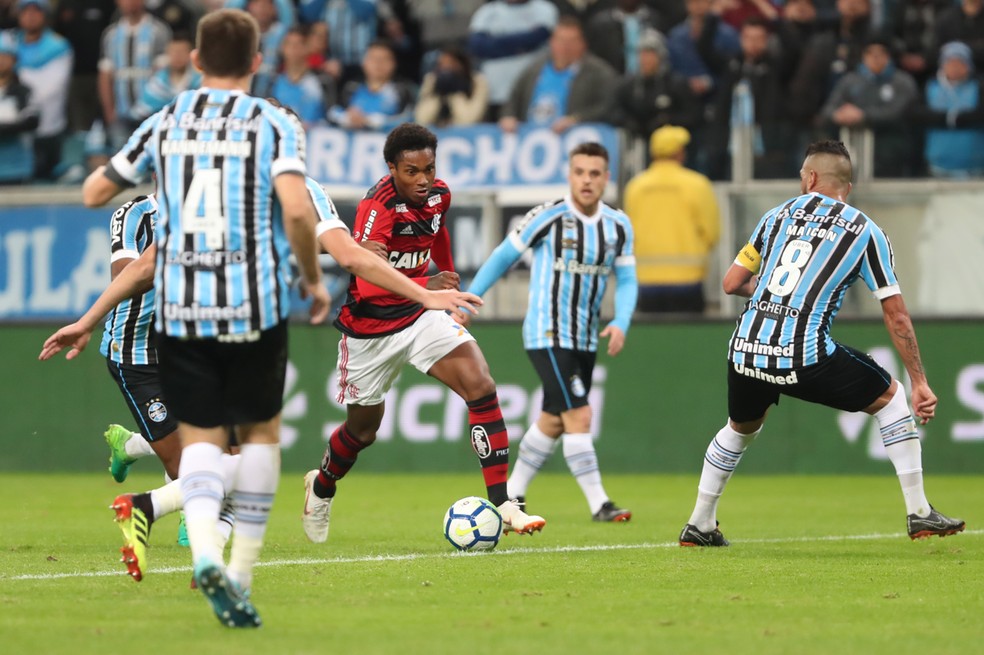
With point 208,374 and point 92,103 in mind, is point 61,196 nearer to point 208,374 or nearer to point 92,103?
point 92,103

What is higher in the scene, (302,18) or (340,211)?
(302,18)

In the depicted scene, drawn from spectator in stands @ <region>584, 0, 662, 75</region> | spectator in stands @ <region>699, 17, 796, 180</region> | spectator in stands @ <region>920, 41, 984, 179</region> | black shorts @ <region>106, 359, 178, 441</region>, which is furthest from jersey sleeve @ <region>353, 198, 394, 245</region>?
spectator in stands @ <region>584, 0, 662, 75</region>

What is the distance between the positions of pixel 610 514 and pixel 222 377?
5.40m

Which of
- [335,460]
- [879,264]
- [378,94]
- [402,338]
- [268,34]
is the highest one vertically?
[268,34]

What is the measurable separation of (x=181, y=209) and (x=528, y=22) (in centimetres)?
1226

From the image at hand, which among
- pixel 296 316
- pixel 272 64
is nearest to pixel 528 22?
pixel 272 64

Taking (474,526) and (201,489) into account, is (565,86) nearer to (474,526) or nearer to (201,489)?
(474,526)

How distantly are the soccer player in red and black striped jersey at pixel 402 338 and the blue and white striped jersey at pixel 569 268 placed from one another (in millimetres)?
2006

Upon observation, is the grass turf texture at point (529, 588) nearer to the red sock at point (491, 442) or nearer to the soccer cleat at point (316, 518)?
the soccer cleat at point (316, 518)

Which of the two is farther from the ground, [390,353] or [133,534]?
[390,353]

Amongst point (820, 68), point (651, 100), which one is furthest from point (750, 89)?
point (651, 100)

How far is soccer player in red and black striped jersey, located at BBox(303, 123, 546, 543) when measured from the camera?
918 cm

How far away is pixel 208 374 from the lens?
19.9 ft

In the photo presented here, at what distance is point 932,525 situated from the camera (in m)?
8.73
